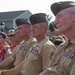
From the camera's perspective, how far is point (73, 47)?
2650 millimetres

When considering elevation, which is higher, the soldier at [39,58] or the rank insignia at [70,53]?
the rank insignia at [70,53]

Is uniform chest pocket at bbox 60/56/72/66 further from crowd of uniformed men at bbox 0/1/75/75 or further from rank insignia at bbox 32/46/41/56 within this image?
rank insignia at bbox 32/46/41/56

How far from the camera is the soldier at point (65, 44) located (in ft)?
8.42

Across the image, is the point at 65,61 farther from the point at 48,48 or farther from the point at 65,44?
the point at 48,48

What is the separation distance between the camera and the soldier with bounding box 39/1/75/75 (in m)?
2.57

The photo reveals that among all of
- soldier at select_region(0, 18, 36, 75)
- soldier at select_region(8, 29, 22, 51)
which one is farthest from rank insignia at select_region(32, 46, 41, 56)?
soldier at select_region(8, 29, 22, 51)

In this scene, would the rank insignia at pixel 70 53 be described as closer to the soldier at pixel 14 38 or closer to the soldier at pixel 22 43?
the soldier at pixel 22 43

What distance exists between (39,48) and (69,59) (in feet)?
3.69

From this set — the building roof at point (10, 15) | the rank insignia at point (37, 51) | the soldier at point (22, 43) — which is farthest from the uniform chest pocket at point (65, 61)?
the building roof at point (10, 15)

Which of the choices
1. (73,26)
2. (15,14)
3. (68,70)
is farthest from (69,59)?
(15,14)

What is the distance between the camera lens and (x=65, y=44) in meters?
2.79

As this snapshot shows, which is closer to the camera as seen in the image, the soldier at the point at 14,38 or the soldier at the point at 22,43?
the soldier at the point at 22,43

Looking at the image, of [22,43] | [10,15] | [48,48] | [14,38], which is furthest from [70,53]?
[10,15]

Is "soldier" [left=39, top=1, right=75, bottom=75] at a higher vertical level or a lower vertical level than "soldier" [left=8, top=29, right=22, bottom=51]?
higher
